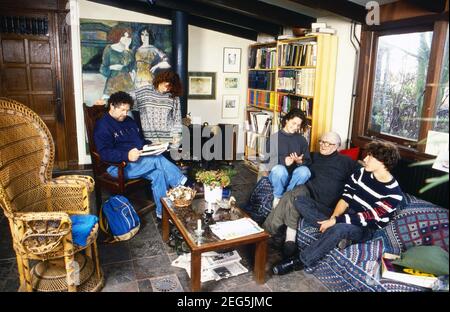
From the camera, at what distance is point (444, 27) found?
2906mm

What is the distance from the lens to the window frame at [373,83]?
295 centimetres

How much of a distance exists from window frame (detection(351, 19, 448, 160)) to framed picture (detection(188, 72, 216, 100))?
8.05 feet

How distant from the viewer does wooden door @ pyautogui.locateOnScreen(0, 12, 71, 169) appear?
4766mm

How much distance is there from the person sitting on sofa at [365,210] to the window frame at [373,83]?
2.15ft

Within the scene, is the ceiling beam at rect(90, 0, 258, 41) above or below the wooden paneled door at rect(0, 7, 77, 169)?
above

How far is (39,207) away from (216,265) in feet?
4.47

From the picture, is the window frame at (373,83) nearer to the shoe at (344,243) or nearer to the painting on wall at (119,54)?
the shoe at (344,243)

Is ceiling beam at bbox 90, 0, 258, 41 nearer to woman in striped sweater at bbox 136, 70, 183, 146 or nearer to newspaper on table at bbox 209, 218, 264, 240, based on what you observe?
woman in striped sweater at bbox 136, 70, 183, 146

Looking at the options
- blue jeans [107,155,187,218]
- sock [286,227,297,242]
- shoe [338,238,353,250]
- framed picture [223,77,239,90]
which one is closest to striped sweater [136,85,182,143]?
blue jeans [107,155,187,218]

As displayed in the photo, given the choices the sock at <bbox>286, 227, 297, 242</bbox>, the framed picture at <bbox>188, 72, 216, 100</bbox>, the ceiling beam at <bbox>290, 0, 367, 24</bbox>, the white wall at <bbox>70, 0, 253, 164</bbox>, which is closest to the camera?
the sock at <bbox>286, 227, 297, 242</bbox>

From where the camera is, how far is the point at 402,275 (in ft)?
7.54

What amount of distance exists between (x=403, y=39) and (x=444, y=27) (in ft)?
1.66
